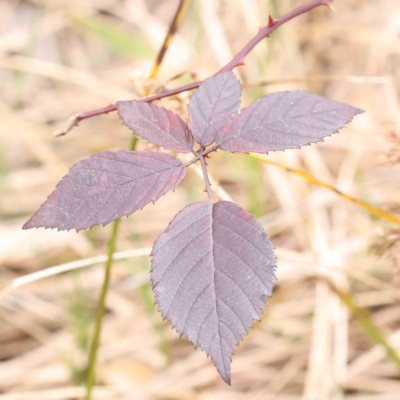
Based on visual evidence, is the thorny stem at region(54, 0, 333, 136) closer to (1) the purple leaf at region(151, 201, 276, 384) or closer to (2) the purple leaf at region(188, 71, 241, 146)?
(2) the purple leaf at region(188, 71, 241, 146)

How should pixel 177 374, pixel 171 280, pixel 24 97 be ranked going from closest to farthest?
pixel 171 280 < pixel 177 374 < pixel 24 97

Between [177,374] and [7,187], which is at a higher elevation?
[7,187]

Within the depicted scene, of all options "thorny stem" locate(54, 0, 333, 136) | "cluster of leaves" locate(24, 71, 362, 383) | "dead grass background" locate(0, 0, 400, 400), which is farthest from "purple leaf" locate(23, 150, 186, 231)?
"dead grass background" locate(0, 0, 400, 400)

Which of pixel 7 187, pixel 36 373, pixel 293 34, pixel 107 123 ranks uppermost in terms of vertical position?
pixel 293 34

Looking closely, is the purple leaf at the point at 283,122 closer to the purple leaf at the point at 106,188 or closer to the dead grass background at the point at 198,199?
the purple leaf at the point at 106,188

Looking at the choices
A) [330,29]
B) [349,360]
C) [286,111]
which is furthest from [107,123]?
[286,111]

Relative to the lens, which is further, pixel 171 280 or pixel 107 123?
pixel 107 123

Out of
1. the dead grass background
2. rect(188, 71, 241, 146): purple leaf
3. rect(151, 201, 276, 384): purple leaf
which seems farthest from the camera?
the dead grass background

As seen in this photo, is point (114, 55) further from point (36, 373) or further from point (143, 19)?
point (36, 373)
